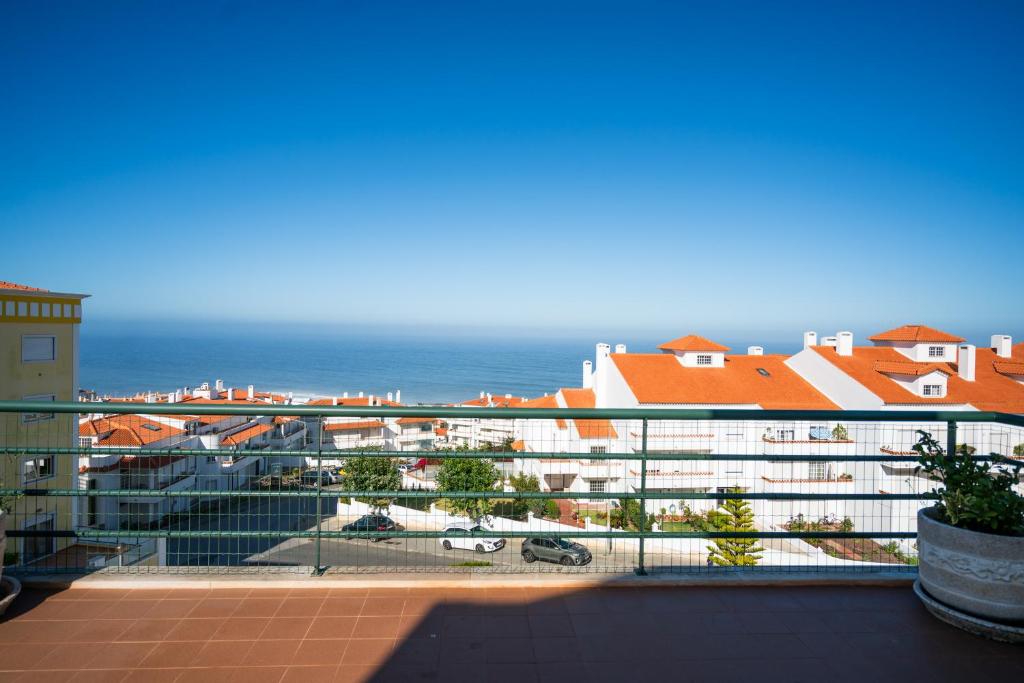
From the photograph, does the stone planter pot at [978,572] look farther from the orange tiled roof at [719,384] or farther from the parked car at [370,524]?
the orange tiled roof at [719,384]

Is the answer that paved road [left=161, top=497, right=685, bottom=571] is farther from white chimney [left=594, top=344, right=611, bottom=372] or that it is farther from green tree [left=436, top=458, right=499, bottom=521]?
white chimney [left=594, top=344, right=611, bottom=372]

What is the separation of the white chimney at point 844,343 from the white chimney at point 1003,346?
402 inches

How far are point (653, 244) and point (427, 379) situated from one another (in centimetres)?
5117

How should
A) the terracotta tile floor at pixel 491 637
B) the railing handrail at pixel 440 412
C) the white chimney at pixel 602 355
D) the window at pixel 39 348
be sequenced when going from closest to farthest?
the terracotta tile floor at pixel 491 637, the railing handrail at pixel 440 412, the window at pixel 39 348, the white chimney at pixel 602 355

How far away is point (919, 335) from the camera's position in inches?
1330

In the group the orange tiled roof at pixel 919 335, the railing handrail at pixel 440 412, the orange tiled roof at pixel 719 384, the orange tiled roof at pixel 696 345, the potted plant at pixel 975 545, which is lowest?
the orange tiled roof at pixel 719 384

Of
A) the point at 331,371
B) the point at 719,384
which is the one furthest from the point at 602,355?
the point at 331,371

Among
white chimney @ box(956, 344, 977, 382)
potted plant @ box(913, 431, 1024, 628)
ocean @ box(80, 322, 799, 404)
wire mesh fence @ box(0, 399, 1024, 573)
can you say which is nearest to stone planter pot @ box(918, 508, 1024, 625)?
potted plant @ box(913, 431, 1024, 628)

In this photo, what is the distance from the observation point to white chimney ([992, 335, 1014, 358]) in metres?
35.3

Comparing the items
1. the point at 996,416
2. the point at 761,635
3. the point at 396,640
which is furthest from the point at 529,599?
the point at 996,416

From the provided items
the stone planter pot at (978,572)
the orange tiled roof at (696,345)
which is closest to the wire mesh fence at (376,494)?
the stone planter pot at (978,572)

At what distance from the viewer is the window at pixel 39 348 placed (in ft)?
58.1

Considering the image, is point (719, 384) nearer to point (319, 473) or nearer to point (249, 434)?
point (249, 434)

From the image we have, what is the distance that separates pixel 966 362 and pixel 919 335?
3.18 meters
